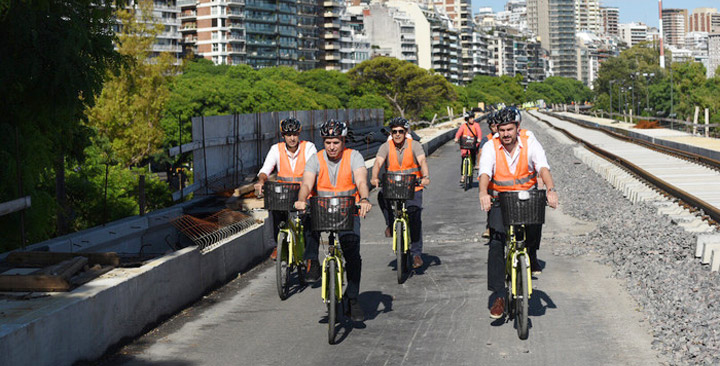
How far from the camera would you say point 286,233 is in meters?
11.0

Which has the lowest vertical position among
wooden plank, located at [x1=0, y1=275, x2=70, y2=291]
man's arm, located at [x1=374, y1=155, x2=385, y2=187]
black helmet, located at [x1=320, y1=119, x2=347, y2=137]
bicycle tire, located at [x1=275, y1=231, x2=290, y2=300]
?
bicycle tire, located at [x1=275, y1=231, x2=290, y2=300]

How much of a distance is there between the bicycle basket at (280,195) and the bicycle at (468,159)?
13133 millimetres

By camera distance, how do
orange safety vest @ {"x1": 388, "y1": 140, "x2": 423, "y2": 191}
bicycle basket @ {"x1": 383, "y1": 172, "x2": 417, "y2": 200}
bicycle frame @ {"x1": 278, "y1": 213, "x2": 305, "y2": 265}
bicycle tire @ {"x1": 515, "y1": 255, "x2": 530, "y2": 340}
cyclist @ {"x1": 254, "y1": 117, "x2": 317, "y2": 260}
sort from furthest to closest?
orange safety vest @ {"x1": 388, "y1": 140, "x2": 423, "y2": 191} → bicycle basket @ {"x1": 383, "y1": 172, "x2": 417, "y2": 200} → cyclist @ {"x1": 254, "y1": 117, "x2": 317, "y2": 260} → bicycle frame @ {"x1": 278, "y1": 213, "x2": 305, "y2": 265} → bicycle tire @ {"x1": 515, "y1": 255, "x2": 530, "y2": 340}

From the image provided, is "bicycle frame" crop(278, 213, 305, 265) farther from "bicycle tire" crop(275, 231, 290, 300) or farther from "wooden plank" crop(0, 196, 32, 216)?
"wooden plank" crop(0, 196, 32, 216)

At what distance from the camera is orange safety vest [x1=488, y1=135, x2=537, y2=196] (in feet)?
29.2

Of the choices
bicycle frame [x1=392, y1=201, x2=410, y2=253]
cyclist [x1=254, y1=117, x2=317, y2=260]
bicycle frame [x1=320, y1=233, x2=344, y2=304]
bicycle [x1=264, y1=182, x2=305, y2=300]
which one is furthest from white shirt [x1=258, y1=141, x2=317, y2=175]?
bicycle frame [x1=320, y1=233, x2=344, y2=304]

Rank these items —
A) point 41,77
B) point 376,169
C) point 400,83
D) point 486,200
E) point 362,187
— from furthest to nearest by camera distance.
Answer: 1. point 400,83
2. point 41,77
3. point 376,169
4. point 362,187
5. point 486,200

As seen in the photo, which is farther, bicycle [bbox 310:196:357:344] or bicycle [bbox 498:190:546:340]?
bicycle [bbox 310:196:357:344]

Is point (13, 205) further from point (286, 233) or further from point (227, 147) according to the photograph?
point (227, 147)

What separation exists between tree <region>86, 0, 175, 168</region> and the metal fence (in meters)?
33.9

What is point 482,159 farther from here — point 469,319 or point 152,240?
point 152,240

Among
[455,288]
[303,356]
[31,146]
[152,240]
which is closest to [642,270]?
[455,288]

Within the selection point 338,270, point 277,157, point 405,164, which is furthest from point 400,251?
point 338,270

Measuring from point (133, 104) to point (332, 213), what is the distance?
181 feet
